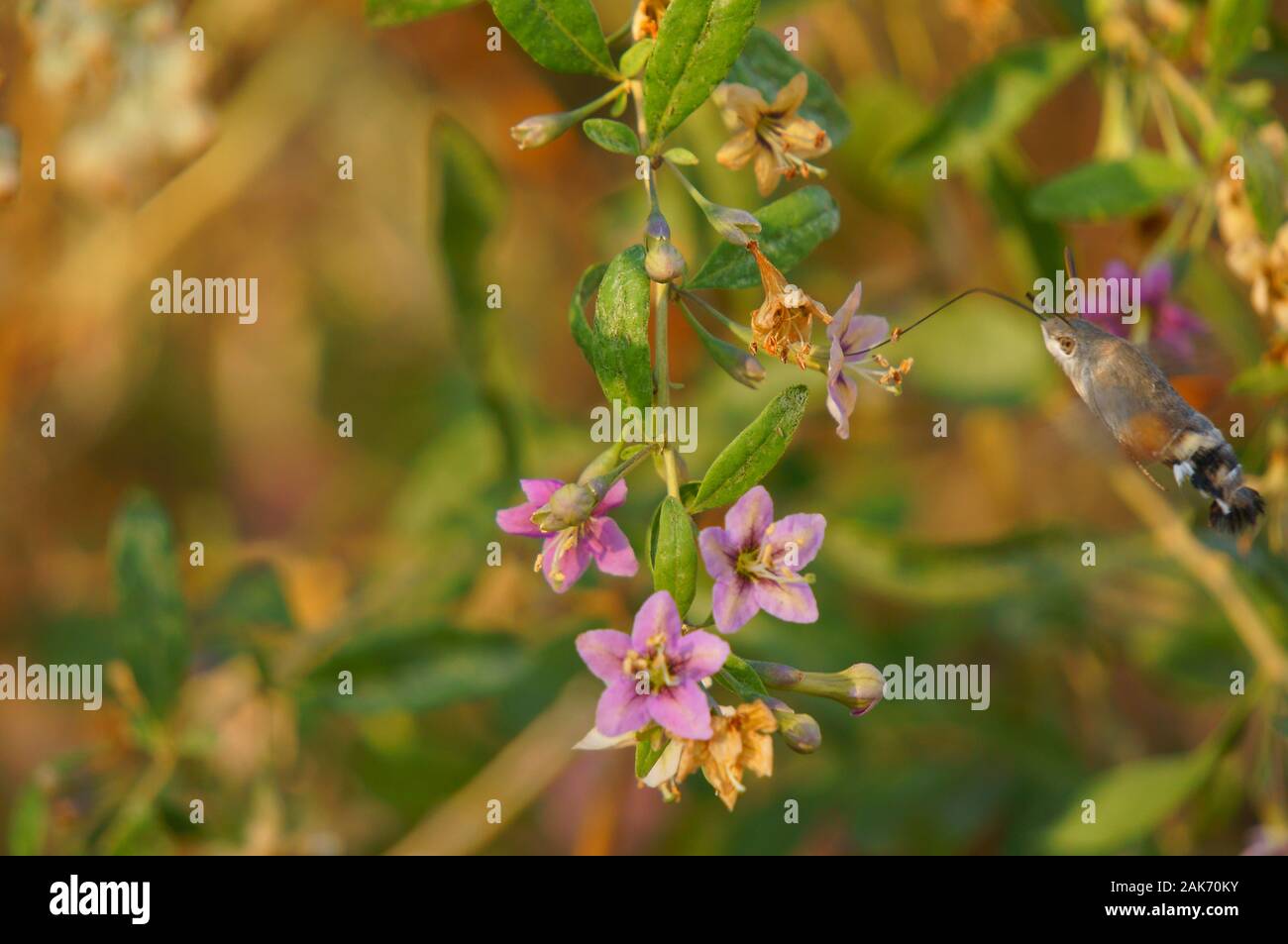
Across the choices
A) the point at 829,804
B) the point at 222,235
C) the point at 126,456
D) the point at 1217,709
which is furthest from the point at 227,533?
the point at 1217,709

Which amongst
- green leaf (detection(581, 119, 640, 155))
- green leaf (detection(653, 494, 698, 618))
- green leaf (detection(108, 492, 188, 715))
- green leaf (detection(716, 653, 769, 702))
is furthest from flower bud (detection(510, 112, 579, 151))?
green leaf (detection(108, 492, 188, 715))

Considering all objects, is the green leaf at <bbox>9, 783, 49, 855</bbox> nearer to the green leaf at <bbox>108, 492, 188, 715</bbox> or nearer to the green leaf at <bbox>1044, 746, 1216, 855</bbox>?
the green leaf at <bbox>108, 492, 188, 715</bbox>

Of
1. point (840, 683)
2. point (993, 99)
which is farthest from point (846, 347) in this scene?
point (993, 99)

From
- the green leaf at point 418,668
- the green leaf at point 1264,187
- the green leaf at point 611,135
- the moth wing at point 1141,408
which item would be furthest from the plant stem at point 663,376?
the green leaf at point 418,668

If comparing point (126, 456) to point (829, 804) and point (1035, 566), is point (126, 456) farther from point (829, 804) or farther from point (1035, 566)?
point (1035, 566)

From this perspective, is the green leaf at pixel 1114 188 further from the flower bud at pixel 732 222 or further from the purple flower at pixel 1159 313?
the flower bud at pixel 732 222

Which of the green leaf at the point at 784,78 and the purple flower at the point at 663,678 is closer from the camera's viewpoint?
the purple flower at the point at 663,678
